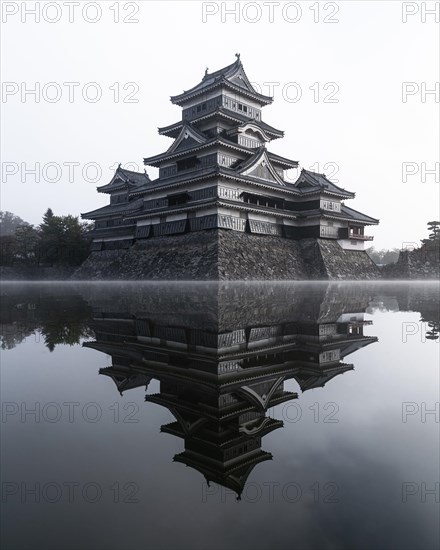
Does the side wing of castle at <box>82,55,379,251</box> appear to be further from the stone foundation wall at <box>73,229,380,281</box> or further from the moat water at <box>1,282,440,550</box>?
the moat water at <box>1,282,440,550</box>

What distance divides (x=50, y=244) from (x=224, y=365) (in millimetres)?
52265

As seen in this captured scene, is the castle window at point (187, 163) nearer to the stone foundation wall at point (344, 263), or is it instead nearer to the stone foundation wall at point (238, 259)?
the stone foundation wall at point (238, 259)

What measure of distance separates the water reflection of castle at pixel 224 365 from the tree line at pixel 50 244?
Result: 145 ft

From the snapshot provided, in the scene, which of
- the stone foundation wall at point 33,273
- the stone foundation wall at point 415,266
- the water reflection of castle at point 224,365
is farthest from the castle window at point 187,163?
the water reflection of castle at point 224,365

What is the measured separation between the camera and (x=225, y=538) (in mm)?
1668

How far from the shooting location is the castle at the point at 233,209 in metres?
29.4

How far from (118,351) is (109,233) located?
41.0m

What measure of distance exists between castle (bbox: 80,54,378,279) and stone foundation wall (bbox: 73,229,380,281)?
0.33 feet

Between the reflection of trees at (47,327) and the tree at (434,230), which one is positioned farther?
the tree at (434,230)

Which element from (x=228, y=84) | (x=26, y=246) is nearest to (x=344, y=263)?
(x=228, y=84)

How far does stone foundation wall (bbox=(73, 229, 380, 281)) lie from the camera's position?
27.7 meters

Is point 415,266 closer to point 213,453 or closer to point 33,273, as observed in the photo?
point 213,453

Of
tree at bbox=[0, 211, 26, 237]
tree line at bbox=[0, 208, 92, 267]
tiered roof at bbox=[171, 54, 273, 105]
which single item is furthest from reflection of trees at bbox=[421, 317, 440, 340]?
tree at bbox=[0, 211, 26, 237]

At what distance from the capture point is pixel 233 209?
99.8 ft
